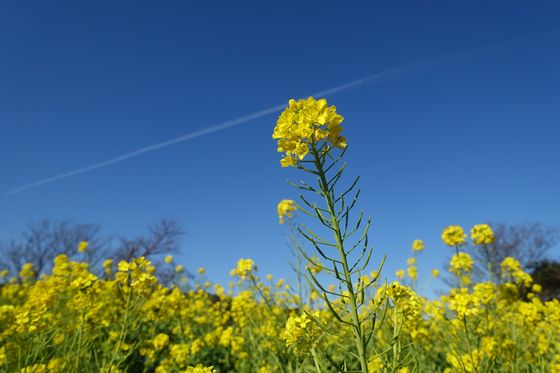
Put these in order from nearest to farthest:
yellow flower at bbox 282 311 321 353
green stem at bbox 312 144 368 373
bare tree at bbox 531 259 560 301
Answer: green stem at bbox 312 144 368 373 → yellow flower at bbox 282 311 321 353 → bare tree at bbox 531 259 560 301

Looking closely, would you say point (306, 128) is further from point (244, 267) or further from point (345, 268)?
point (244, 267)

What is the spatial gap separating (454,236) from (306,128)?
3396mm

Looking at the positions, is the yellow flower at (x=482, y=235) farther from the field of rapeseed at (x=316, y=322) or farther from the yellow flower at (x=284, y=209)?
the yellow flower at (x=284, y=209)

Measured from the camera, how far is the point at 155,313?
4.41 metres

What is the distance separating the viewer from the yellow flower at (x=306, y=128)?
54.6 inches

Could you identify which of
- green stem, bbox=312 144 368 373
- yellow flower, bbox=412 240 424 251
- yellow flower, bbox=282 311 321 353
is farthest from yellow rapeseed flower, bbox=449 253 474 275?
green stem, bbox=312 144 368 373

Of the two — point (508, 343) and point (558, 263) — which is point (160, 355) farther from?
point (558, 263)

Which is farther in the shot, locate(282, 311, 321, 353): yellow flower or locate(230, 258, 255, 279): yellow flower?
locate(230, 258, 255, 279): yellow flower

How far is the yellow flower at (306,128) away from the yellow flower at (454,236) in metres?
3.22

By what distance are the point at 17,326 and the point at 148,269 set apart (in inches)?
42.6

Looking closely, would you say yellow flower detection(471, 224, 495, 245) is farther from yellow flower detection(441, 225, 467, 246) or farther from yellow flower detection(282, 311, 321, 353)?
yellow flower detection(282, 311, 321, 353)

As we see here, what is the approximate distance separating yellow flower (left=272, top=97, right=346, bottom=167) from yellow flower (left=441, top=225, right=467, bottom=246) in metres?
3.22

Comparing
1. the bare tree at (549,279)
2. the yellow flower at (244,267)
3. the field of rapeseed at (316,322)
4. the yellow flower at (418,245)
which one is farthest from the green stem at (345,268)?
the bare tree at (549,279)

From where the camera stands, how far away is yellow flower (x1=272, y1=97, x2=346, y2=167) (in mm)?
1388
